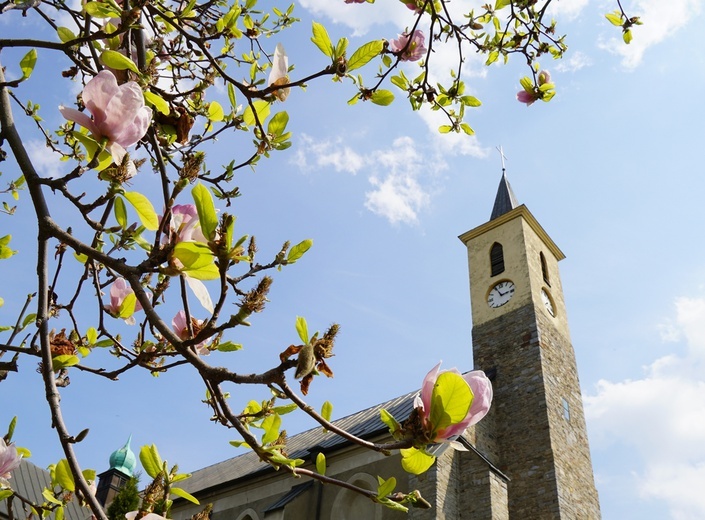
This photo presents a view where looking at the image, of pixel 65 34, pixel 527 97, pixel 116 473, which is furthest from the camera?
pixel 116 473

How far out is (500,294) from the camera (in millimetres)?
17047

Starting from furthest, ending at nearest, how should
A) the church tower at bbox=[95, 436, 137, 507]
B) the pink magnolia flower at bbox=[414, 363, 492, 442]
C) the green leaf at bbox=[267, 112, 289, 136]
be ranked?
the church tower at bbox=[95, 436, 137, 507] < the green leaf at bbox=[267, 112, 289, 136] < the pink magnolia flower at bbox=[414, 363, 492, 442]

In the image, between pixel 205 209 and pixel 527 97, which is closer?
pixel 205 209

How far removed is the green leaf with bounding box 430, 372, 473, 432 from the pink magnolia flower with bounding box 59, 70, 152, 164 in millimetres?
850

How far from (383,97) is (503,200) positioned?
743 inches

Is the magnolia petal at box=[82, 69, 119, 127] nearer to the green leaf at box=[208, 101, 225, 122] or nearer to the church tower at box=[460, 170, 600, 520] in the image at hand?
the green leaf at box=[208, 101, 225, 122]

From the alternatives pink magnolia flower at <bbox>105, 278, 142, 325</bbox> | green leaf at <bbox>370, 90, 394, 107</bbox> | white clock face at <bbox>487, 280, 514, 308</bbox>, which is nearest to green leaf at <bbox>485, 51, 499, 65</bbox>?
green leaf at <bbox>370, 90, 394, 107</bbox>

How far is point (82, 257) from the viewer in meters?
2.30

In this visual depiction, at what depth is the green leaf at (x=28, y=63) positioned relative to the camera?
2086 millimetres

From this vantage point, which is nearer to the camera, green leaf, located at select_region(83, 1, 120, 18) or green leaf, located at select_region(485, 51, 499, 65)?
green leaf, located at select_region(83, 1, 120, 18)

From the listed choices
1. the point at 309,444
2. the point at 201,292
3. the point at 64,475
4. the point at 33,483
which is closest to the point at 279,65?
the point at 201,292

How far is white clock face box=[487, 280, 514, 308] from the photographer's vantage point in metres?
16.8

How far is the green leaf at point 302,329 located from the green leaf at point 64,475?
0.94 meters

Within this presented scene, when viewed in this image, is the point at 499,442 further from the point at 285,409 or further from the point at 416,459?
the point at 416,459
